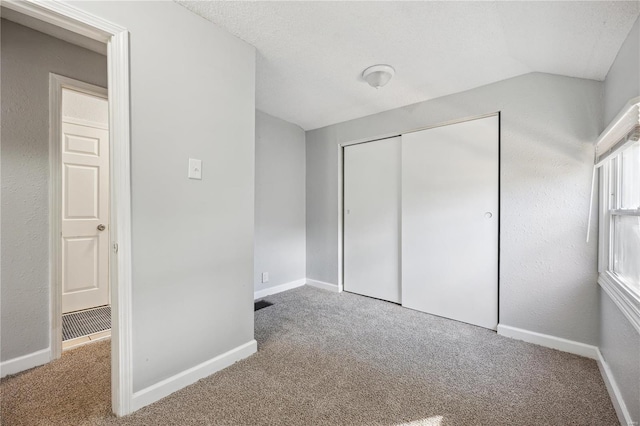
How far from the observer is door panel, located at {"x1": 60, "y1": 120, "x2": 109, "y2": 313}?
2865 millimetres

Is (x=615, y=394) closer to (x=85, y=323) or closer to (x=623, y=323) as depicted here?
(x=623, y=323)

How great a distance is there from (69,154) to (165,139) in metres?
Result: 2.22

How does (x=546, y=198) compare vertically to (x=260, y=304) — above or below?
above

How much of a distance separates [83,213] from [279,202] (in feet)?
6.95

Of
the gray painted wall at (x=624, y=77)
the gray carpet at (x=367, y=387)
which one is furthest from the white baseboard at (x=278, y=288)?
the gray painted wall at (x=624, y=77)

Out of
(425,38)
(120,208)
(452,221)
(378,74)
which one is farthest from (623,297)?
(120,208)

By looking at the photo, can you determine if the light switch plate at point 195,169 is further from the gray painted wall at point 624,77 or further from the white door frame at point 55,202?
the gray painted wall at point 624,77

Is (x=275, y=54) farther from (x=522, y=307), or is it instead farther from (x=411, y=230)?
(x=522, y=307)

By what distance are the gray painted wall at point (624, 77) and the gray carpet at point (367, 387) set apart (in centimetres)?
164

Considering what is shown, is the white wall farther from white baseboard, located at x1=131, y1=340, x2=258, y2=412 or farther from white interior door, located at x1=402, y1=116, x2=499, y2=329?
white interior door, located at x1=402, y1=116, x2=499, y2=329

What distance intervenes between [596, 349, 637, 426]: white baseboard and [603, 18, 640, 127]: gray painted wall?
1516mm

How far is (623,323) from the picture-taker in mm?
1432

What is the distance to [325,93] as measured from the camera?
2.67 metres

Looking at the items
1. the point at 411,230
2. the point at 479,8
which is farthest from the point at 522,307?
the point at 479,8
